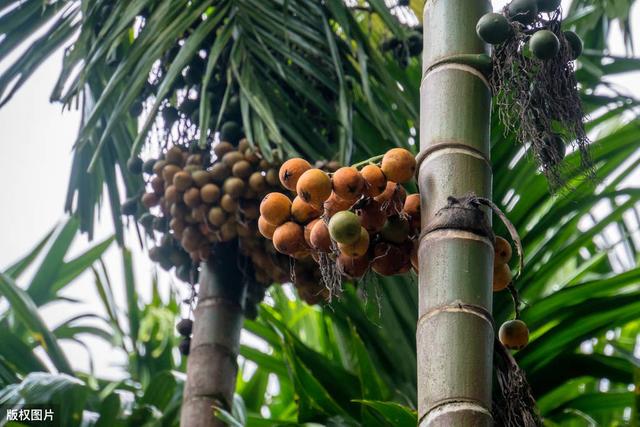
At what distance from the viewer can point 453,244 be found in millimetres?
1352

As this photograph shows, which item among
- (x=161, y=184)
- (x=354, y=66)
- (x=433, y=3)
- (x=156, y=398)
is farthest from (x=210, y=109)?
(x=433, y=3)

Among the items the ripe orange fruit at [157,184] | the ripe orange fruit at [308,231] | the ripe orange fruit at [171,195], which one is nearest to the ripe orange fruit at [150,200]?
the ripe orange fruit at [157,184]

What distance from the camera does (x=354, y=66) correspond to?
9.45 ft

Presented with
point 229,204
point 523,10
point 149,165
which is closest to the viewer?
point 523,10

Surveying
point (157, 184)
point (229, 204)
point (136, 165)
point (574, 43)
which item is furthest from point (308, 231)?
point (136, 165)

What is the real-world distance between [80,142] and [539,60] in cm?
142

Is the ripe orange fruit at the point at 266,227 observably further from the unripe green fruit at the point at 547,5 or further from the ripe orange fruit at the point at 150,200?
the ripe orange fruit at the point at 150,200

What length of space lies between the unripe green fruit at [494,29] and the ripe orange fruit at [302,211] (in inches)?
14.3

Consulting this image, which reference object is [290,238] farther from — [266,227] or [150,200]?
[150,200]

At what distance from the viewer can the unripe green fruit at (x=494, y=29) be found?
150 cm

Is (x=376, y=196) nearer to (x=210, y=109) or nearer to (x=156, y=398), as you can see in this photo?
(x=210, y=109)

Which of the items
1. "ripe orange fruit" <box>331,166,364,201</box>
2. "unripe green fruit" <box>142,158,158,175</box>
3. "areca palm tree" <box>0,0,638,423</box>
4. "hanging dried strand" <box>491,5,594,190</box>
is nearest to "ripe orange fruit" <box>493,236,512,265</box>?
"hanging dried strand" <box>491,5,594,190</box>

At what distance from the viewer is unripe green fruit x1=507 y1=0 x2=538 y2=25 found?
1570mm

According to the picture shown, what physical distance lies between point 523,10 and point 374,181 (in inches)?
14.1
